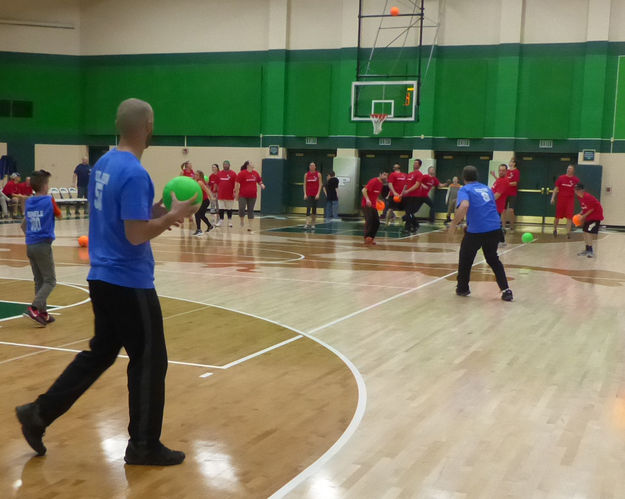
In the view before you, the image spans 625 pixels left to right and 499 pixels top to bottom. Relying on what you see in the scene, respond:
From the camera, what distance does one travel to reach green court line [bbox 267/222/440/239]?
21.7 m

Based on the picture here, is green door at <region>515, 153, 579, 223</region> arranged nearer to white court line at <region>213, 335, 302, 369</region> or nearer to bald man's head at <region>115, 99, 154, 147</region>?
white court line at <region>213, 335, 302, 369</region>

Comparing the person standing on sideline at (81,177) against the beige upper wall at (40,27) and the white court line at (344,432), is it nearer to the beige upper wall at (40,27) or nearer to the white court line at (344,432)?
the beige upper wall at (40,27)

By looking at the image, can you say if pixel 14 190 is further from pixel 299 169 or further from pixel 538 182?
pixel 538 182

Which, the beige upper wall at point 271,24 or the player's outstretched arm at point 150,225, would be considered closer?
the player's outstretched arm at point 150,225

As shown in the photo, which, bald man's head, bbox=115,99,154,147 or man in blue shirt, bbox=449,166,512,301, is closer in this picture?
bald man's head, bbox=115,99,154,147

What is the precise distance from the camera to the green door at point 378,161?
29703 mm

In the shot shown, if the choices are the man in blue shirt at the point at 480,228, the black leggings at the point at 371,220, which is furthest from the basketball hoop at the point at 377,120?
the man in blue shirt at the point at 480,228

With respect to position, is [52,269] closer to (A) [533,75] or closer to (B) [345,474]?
(B) [345,474]

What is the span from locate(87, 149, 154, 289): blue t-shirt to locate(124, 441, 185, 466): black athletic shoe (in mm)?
935

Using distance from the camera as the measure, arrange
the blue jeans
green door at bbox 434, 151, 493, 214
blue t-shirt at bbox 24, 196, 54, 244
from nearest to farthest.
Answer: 1. blue t-shirt at bbox 24, 196, 54, 244
2. the blue jeans
3. green door at bbox 434, 151, 493, 214

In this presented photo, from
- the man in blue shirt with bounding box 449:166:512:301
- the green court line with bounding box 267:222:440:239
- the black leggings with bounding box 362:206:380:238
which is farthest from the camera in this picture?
the green court line with bounding box 267:222:440:239

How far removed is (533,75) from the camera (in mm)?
27750

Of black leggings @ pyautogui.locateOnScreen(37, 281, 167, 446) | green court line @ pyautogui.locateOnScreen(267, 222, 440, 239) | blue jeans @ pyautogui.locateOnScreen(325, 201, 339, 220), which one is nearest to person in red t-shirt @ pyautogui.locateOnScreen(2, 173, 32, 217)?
green court line @ pyautogui.locateOnScreen(267, 222, 440, 239)

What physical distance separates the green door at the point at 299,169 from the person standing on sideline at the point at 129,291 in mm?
26505
